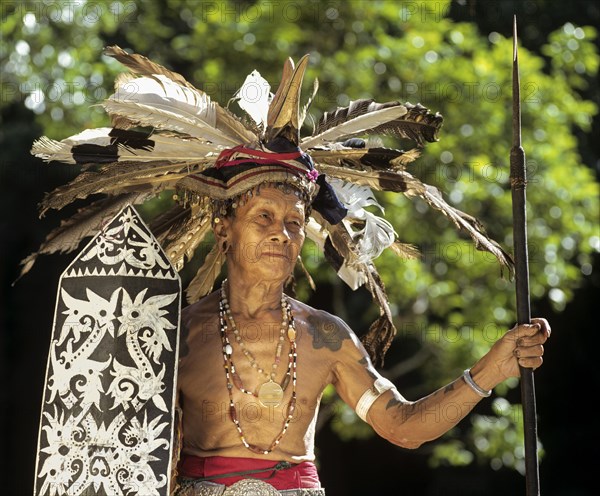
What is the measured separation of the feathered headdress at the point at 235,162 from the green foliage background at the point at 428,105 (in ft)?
9.16

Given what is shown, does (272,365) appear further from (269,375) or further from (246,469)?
(246,469)

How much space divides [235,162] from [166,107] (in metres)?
0.32

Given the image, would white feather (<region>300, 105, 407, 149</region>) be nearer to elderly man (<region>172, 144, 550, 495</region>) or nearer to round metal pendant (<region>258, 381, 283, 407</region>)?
elderly man (<region>172, 144, 550, 495</region>)

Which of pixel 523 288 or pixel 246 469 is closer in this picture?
pixel 523 288

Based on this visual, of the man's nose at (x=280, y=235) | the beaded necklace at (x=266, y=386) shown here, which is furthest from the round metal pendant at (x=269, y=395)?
the man's nose at (x=280, y=235)

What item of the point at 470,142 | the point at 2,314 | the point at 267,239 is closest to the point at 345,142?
the point at 267,239

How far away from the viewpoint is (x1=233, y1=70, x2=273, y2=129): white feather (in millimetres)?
4473

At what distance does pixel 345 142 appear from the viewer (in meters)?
4.67

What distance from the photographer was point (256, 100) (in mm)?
4520

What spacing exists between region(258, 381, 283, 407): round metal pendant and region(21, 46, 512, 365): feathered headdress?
61cm

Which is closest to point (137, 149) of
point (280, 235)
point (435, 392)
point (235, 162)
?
point (235, 162)

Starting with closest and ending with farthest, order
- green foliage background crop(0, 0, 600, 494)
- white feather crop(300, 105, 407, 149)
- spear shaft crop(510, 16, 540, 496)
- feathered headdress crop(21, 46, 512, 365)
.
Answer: spear shaft crop(510, 16, 540, 496) → feathered headdress crop(21, 46, 512, 365) → white feather crop(300, 105, 407, 149) → green foliage background crop(0, 0, 600, 494)

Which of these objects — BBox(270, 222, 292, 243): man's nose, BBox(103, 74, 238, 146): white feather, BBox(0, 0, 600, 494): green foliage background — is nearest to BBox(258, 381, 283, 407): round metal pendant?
BBox(270, 222, 292, 243): man's nose

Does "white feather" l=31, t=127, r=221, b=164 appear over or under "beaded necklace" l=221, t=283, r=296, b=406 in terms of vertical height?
over
